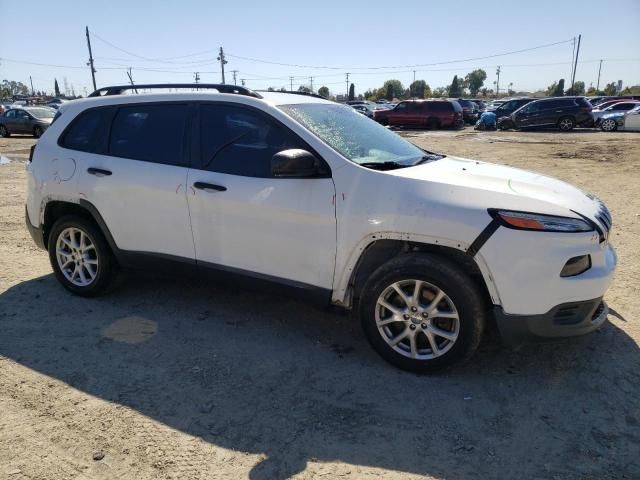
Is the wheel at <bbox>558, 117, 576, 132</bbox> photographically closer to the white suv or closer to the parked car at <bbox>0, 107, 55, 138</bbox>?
the white suv

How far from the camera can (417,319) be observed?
3160 millimetres

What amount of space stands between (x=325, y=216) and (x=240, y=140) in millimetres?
937

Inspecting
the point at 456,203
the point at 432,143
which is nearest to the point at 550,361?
the point at 456,203

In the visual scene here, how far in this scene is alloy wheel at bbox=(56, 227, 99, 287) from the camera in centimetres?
437

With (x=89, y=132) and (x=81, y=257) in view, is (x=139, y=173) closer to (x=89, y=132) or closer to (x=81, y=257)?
(x=89, y=132)

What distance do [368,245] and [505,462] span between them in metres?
1.45

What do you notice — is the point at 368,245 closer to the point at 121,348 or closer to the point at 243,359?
the point at 243,359

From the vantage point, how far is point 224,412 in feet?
9.38

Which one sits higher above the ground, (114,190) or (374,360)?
(114,190)

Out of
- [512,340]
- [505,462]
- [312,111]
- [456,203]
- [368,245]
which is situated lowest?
[505,462]

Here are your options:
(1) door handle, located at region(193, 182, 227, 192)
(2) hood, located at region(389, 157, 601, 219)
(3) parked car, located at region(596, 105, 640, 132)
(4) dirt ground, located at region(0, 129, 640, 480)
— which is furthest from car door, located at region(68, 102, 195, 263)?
(3) parked car, located at region(596, 105, 640, 132)

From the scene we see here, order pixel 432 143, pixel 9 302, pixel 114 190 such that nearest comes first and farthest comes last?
pixel 114 190 < pixel 9 302 < pixel 432 143

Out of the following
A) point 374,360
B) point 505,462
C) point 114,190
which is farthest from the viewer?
point 114,190

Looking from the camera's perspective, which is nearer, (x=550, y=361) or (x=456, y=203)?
(x=456, y=203)
